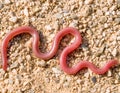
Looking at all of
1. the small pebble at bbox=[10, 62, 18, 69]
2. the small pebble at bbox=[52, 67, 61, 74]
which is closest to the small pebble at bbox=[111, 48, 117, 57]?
the small pebble at bbox=[52, 67, 61, 74]

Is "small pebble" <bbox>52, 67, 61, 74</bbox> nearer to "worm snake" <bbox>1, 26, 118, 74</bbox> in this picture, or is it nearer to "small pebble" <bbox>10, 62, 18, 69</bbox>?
"worm snake" <bbox>1, 26, 118, 74</bbox>

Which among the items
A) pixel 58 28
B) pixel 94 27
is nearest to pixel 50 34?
pixel 58 28

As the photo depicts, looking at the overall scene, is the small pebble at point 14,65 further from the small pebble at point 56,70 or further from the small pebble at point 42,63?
the small pebble at point 56,70

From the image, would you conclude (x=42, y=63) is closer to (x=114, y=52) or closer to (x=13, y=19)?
(x=13, y=19)

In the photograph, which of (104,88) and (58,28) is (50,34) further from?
(104,88)

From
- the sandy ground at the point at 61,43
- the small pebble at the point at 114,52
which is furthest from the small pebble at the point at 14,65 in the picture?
the small pebble at the point at 114,52

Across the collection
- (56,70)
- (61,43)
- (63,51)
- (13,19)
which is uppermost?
(13,19)

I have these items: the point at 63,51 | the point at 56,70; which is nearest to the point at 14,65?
the point at 56,70
